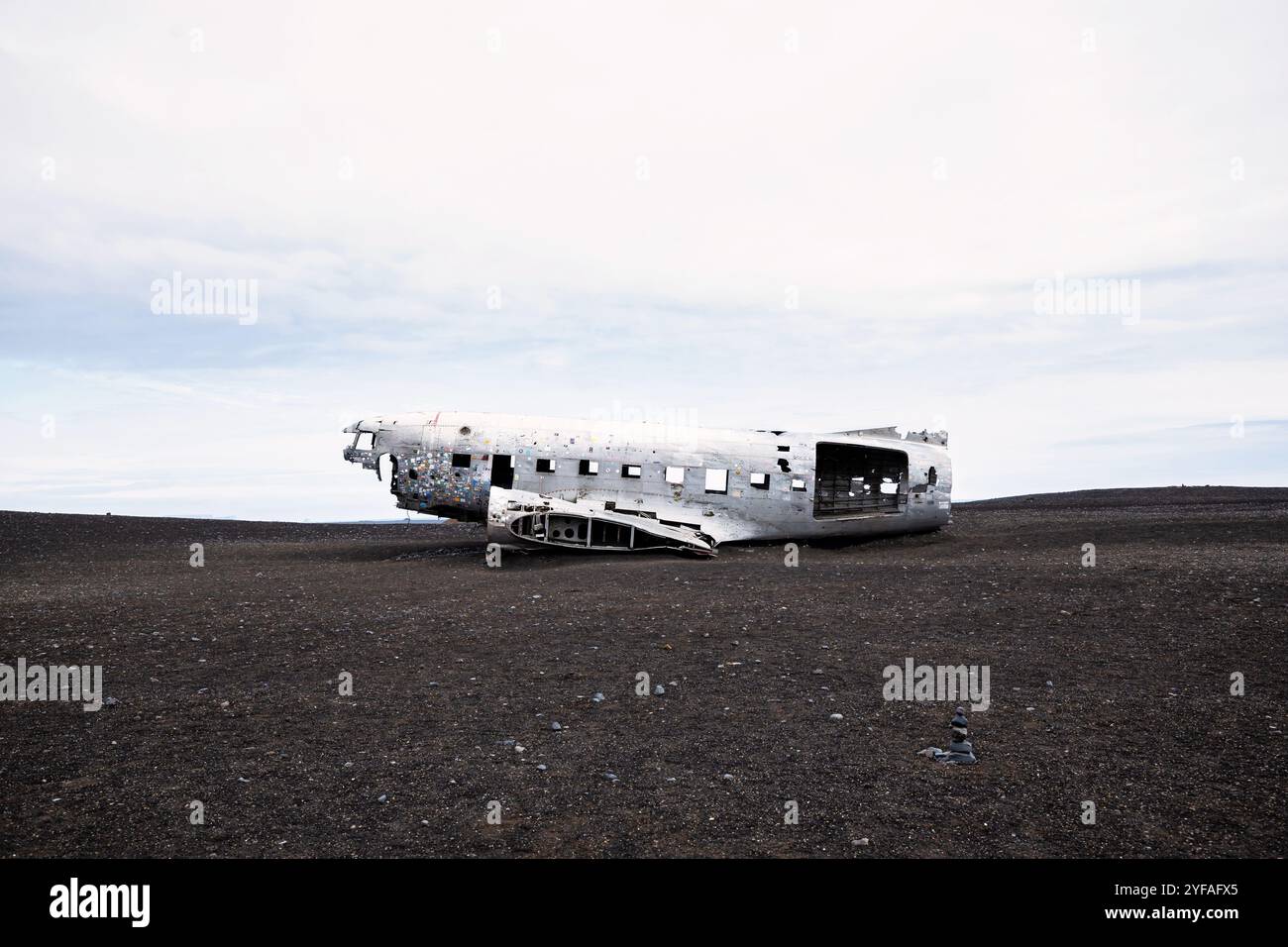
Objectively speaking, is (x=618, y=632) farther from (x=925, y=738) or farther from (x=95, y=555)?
(x=95, y=555)

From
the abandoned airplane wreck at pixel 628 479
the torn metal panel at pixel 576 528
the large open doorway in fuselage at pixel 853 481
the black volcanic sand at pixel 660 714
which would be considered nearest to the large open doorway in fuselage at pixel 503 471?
the abandoned airplane wreck at pixel 628 479

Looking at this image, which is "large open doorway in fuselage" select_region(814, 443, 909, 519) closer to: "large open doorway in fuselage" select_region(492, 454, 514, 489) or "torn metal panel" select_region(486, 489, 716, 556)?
"torn metal panel" select_region(486, 489, 716, 556)

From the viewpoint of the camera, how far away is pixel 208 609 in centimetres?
1714

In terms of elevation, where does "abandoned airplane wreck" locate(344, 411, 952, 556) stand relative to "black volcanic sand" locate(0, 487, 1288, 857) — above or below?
above

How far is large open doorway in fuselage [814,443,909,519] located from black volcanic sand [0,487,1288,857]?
8470 mm

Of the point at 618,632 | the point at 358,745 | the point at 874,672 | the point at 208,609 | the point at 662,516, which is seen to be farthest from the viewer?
the point at 662,516

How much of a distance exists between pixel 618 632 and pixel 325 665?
16.4ft

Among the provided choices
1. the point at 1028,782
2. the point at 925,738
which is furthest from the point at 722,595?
the point at 1028,782

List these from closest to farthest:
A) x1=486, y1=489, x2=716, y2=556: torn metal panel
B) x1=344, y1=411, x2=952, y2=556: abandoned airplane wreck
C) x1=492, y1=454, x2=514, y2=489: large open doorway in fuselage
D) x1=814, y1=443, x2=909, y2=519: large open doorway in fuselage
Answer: x1=486, y1=489, x2=716, y2=556: torn metal panel
x1=344, y1=411, x2=952, y2=556: abandoned airplane wreck
x1=492, y1=454, x2=514, y2=489: large open doorway in fuselage
x1=814, y1=443, x2=909, y2=519: large open doorway in fuselage

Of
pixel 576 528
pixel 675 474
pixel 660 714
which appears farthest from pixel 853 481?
pixel 660 714

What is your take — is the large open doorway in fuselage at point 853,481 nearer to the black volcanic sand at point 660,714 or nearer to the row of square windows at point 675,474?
the row of square windows at point 675,474

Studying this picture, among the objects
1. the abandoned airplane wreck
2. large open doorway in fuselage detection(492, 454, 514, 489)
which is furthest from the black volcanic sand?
large open doorway in fuselage detection(492, 454, 514, 489)

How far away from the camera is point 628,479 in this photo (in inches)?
1051

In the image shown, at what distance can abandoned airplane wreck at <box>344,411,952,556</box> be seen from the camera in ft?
83.3
